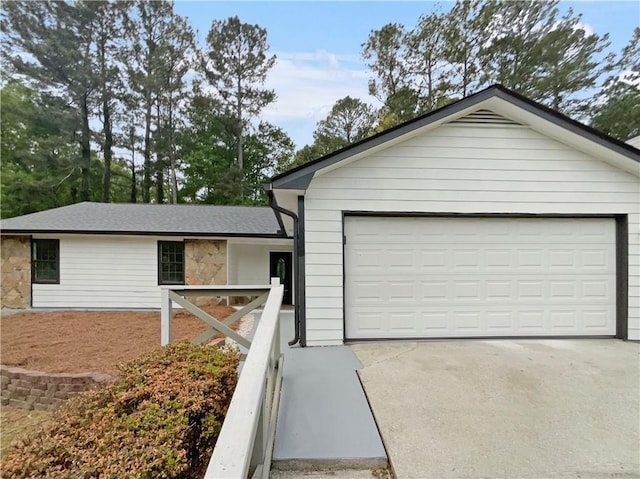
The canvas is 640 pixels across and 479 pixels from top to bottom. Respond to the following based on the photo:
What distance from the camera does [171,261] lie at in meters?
9.64

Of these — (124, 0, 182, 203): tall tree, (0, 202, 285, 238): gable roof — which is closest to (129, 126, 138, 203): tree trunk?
(124, 0, 182, 203): tall tree

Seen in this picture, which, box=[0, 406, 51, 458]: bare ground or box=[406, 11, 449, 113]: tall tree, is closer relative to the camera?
box=[0, 406, 51, 458]: bare ground

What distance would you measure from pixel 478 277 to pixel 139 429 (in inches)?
190

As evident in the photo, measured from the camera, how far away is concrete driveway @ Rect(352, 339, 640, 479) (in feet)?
7.10

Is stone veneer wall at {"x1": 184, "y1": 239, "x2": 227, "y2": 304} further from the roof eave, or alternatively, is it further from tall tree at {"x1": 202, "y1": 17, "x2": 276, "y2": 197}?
tall tree at {"x1": 202, "y1": 17, "x2": 276, "y2": 197}

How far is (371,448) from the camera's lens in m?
2.32

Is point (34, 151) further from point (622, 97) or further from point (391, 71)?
point (622, 97)

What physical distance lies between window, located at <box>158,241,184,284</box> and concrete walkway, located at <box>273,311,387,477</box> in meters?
6.96

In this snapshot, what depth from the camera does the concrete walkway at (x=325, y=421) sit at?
2.23m

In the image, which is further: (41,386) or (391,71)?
(391,71)

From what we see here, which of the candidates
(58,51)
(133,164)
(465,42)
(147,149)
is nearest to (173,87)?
(147,149)

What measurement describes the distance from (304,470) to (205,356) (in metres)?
1.17

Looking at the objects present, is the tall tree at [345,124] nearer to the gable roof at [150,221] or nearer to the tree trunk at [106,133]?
the gable roof at [150,221]

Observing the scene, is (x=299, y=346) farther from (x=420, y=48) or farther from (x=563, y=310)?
(x=420, y=48)
